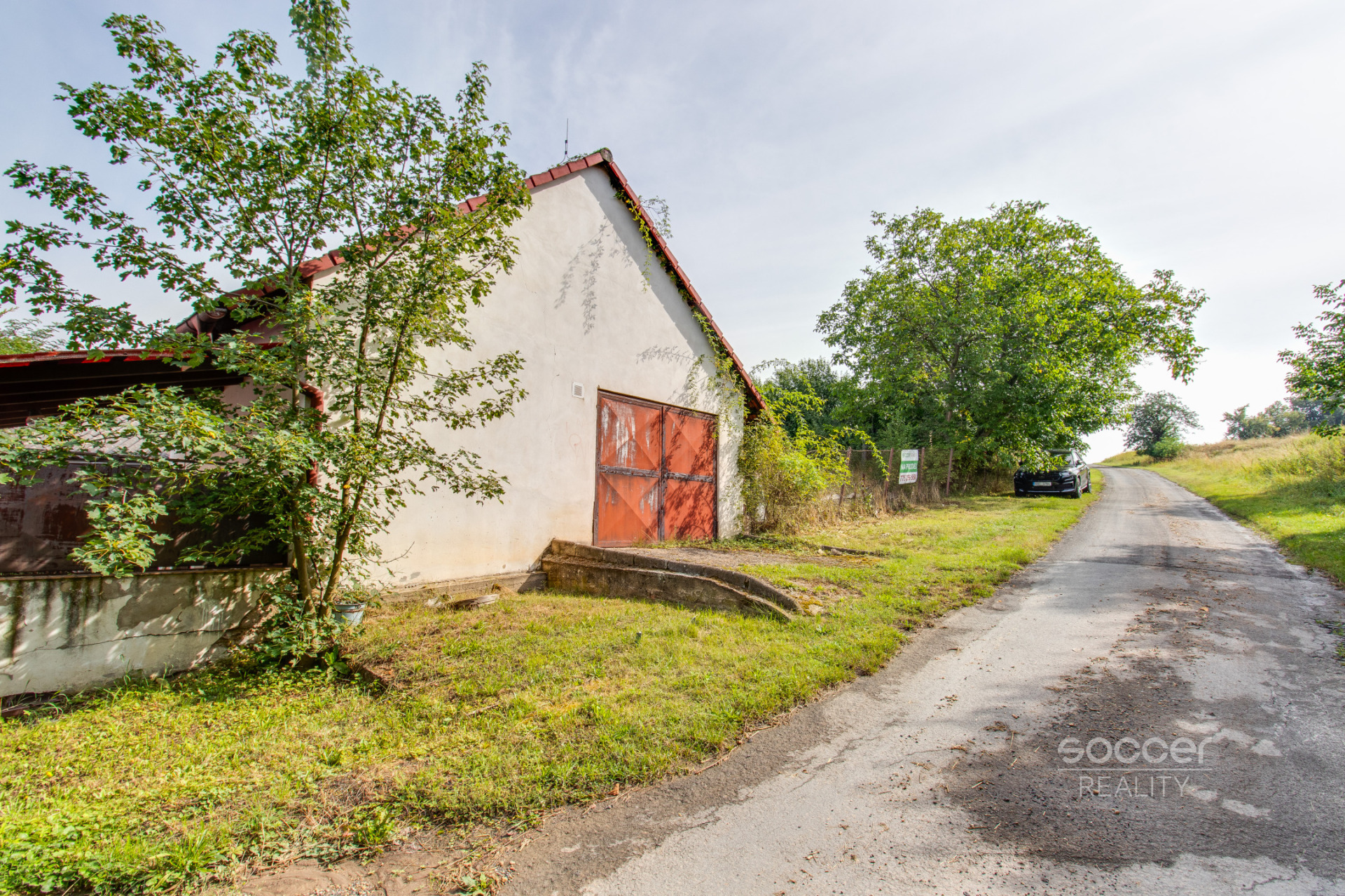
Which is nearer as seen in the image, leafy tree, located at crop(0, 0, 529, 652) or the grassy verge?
leafy tree, located at crop(0, 0, 529, 652)

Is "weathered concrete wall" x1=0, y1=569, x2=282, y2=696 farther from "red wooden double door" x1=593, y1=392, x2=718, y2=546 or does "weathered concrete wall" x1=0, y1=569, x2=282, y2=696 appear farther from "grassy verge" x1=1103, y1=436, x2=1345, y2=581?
"grassy verge" x1=1103, y1=436, x2=1345, y2=581

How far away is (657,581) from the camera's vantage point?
6863 mm

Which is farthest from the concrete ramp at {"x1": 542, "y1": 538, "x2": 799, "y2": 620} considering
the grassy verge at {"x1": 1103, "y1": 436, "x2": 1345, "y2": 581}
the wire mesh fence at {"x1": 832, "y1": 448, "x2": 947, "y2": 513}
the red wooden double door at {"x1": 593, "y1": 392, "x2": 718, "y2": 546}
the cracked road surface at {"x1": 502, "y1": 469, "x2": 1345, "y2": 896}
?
the grassy verge at {"x1": 1103, "y1": 436, "x2": 1345, "y2": 581}

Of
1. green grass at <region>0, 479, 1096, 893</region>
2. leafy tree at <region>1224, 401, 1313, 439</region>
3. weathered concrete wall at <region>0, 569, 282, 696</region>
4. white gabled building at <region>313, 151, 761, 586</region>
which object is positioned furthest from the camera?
leafy tree at <region>1224, 401, 1313, 439</region>

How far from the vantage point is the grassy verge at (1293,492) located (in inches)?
387

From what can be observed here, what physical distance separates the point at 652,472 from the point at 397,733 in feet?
21.0

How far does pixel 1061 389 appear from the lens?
2073cm

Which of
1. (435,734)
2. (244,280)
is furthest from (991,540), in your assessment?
(244,280)

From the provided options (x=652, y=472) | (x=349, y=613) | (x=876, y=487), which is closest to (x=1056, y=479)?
(x=876, y=487)

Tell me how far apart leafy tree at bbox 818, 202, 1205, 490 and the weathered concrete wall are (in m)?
21.3

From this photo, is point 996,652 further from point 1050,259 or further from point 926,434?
point 1050,259

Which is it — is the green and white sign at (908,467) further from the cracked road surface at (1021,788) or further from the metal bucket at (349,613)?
the metal bucket at (349,613)

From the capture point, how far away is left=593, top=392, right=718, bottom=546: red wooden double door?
9.00 meters

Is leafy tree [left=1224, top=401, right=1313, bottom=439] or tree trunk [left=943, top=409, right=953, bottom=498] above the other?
leafy tree [left=1224, top=401, right=1313, bottom=439]
